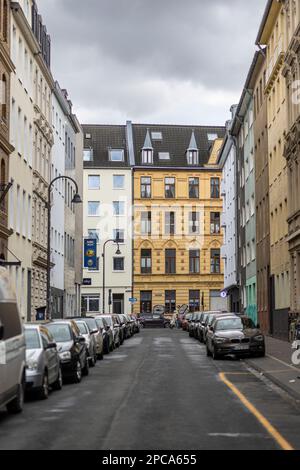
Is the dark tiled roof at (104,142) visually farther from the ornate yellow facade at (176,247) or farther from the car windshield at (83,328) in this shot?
the car windshield at (83,328)

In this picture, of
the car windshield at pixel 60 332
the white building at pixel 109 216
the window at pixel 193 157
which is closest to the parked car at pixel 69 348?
the car windshield at pixel 60 332

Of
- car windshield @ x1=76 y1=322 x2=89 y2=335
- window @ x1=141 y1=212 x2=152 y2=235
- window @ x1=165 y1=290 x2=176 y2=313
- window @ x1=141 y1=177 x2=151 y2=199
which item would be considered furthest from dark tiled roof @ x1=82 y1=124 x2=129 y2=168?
car windshield @ x1=76 y1=322 x2=89 y2=335

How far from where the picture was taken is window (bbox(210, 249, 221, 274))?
9550cm

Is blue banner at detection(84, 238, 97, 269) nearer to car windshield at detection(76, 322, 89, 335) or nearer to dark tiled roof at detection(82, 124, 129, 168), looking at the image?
car windshield at detection(76, 322, 89, 335)

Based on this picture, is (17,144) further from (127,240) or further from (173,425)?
(127,240)

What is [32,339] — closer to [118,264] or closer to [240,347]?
[240,347]

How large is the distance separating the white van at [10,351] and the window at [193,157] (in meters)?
→ 83.1

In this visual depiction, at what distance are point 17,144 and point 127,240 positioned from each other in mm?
52278

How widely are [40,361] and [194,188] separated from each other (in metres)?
80.4

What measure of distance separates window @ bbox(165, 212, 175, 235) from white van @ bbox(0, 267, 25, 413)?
7923cm

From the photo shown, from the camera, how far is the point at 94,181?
9662 centimetres

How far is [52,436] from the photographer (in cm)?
1195

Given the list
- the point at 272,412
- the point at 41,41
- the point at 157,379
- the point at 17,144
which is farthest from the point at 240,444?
the point at 41,41

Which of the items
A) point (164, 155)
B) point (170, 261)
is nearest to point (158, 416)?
point (170, 261)
